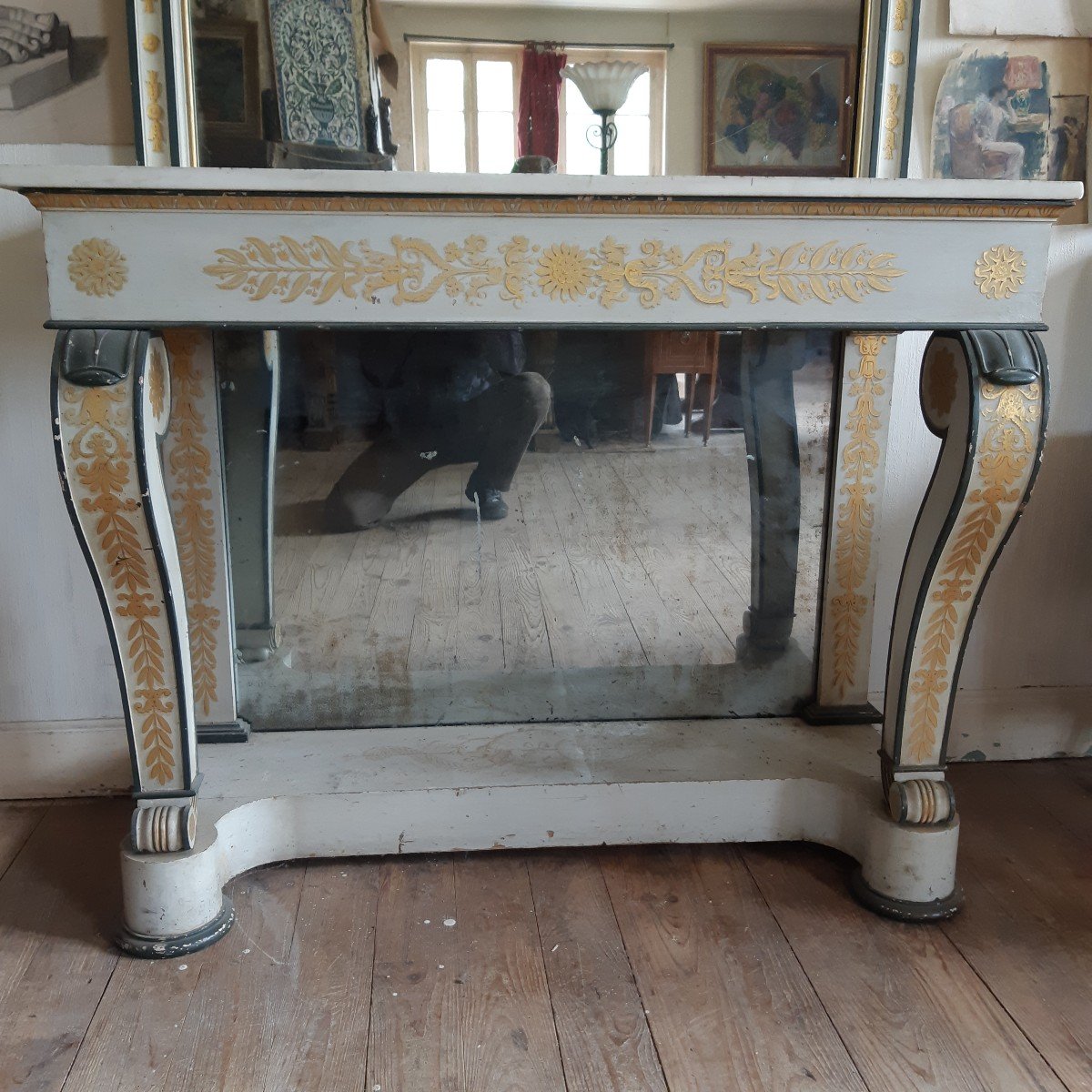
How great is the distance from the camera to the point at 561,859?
5.06ft

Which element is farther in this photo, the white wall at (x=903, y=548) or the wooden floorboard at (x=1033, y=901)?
the white wall at (x=903, y=548)

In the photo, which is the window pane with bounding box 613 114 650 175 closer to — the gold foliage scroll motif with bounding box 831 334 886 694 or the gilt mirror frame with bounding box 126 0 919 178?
the gilt mirror frame with bounding box 126 0 919 178

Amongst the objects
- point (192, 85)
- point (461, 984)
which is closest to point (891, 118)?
point (192, 85)

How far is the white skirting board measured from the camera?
171cm

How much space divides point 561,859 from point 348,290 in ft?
2.86

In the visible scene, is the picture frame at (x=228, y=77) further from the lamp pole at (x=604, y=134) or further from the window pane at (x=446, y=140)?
the lamp pole at (x=604, y=134)

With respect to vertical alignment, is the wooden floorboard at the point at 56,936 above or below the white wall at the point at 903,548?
below

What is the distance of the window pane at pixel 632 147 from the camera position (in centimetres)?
147

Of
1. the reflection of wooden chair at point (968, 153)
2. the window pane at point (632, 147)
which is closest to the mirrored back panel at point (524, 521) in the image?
the window pane at point (632, 147)

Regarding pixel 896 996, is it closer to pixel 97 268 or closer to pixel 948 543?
pixel 948 543

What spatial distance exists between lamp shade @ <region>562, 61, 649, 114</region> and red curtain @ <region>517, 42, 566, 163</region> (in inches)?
0.9

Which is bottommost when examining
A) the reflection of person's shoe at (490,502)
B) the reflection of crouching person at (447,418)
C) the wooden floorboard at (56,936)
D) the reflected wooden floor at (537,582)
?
the wooden floorboard at (56,936)

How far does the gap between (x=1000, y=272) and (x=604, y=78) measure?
609mm

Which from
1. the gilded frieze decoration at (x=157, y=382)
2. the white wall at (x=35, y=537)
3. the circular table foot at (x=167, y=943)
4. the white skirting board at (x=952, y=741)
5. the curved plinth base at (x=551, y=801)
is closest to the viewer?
the gilded frieze decoration at (x=157, y=382)
